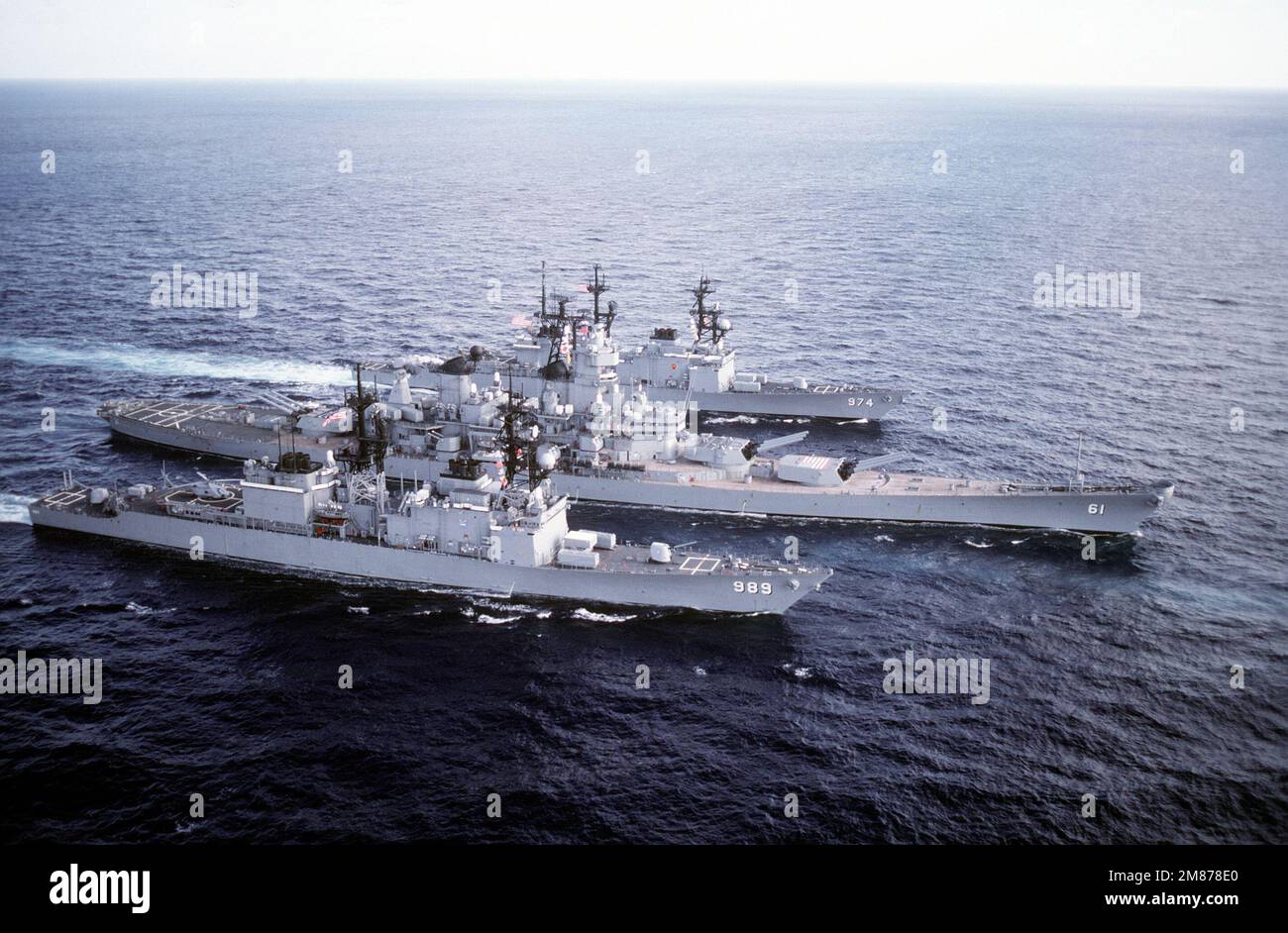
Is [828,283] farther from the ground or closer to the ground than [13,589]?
farther from the ground

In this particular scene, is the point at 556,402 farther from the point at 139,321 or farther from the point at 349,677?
the point at 139,321

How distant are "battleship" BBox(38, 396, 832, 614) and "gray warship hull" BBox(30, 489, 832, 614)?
0.06 m

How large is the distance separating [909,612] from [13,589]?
44034mm

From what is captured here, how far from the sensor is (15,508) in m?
62.3

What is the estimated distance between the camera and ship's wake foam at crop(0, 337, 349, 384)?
88438 millimetres

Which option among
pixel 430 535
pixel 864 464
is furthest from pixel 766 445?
pixel 430 535

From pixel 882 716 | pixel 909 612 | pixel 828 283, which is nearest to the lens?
pixel 882 716

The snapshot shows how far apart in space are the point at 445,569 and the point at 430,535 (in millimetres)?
2008

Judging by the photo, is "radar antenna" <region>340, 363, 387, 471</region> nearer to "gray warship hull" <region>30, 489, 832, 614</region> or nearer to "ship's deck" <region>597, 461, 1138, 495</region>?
"gray warship hull" <region>30, 489, 832, 614</region>

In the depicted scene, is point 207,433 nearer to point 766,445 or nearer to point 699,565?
point 766,445

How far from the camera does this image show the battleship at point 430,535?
53.1 meters

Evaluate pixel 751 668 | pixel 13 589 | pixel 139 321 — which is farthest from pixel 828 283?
pixel 13 589

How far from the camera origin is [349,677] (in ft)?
151

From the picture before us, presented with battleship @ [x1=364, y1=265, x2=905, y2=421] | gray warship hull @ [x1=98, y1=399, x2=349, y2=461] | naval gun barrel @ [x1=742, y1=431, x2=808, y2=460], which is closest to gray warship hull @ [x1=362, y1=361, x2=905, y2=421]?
battleship @ [x1=364, y1=265, x2=905, y2=421]
